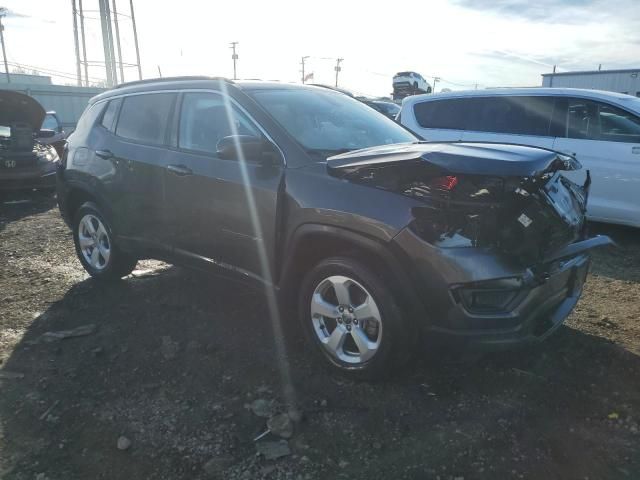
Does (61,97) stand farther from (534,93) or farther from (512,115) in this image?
(534,93)

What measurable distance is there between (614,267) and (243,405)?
4.14 m

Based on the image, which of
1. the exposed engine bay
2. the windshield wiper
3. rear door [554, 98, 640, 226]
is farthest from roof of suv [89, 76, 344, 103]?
rear door [554, 98, 640, 226]

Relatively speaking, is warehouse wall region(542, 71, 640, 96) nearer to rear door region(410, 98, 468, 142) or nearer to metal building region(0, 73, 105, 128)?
metal building region(0, 73, 105, 128)

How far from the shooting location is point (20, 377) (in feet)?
10.7

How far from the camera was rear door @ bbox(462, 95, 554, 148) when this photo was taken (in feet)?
21.0

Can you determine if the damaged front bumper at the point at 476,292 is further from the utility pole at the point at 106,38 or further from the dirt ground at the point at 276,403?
the utility pole at the point at 106,38

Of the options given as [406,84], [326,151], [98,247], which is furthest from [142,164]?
[406,84]

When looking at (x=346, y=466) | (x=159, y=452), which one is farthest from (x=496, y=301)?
(x=159, y=452)

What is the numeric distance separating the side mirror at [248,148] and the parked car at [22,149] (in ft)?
22.8

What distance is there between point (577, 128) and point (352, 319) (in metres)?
4.74

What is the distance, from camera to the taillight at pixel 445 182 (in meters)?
2.59

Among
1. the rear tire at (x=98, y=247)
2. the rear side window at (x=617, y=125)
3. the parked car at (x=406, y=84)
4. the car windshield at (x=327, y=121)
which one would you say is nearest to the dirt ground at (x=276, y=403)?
A: the rear tire at (x=98, y=247)

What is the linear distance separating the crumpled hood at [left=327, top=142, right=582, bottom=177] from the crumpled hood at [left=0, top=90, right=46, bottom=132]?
8.27 meters

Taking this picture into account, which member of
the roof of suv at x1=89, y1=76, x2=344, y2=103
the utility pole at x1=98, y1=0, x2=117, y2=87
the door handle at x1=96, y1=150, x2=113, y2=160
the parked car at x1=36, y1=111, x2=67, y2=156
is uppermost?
the utility pole at x1=98, y1=0, x2=117, y2=87
